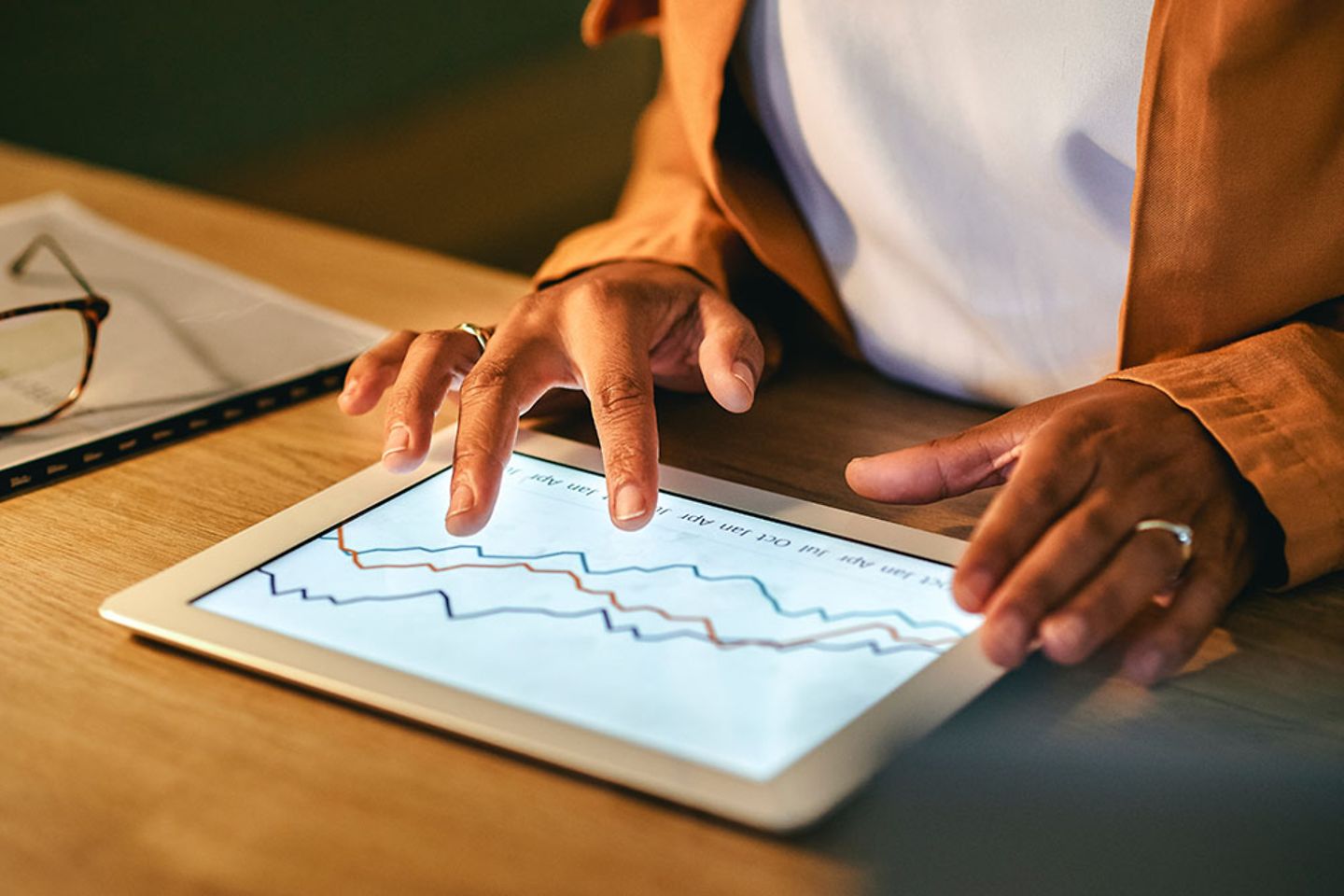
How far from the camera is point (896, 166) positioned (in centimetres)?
72

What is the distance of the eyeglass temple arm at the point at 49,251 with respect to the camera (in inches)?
36.1

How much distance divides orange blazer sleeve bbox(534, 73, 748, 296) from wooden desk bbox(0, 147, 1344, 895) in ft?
0.73

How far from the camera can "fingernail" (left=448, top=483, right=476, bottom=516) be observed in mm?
562

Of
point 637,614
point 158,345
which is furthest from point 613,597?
point 158,345

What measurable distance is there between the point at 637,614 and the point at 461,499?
11cm

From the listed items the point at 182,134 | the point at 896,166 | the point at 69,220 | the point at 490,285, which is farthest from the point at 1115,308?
the point at 182,134

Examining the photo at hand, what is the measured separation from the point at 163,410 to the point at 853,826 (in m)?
0.49

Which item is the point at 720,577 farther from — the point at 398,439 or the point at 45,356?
the point at 45,356

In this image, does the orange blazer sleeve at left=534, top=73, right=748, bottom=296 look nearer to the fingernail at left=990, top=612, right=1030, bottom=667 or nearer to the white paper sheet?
the white paper sheet

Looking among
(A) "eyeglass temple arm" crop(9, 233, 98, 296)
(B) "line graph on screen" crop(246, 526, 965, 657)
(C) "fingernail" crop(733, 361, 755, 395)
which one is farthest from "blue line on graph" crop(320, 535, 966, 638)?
(A) "eyeglass temple arm" crop(9, 233, 98, 296)

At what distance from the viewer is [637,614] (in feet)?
1.63

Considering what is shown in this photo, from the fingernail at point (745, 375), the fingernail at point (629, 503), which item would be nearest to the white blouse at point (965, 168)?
the fingernail at point (745, 375)

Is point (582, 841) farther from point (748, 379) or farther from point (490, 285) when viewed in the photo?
point (490, 285)

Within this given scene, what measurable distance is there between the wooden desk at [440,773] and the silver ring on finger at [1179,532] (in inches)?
1.2
